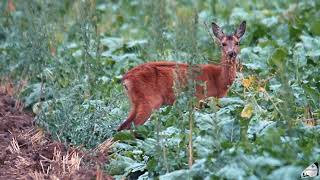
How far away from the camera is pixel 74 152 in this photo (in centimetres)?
801

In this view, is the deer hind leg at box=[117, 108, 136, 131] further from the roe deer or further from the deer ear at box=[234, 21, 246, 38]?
the deer ear at box=[234, 21, 246, 38]

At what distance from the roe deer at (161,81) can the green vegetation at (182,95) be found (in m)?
0.17

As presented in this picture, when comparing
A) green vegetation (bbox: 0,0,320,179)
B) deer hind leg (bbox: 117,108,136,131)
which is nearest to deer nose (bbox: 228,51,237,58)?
green vegetation (bbox: 0,0,320,179)

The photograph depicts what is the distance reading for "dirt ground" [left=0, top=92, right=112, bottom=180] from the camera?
7.41 metres

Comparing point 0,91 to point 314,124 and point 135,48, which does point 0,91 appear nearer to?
point 135,48

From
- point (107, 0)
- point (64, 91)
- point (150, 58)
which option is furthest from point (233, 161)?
point (107, 0)

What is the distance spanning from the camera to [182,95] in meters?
7.34

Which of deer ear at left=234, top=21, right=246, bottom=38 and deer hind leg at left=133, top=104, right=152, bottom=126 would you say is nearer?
deer hind leg at left=133, top=104, right=152, bottom=126

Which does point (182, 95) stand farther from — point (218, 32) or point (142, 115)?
point (218, 32)

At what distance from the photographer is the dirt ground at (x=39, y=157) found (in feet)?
24.3

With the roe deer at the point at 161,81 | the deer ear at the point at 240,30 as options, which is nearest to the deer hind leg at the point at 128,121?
the roe deer at the point at 161,81

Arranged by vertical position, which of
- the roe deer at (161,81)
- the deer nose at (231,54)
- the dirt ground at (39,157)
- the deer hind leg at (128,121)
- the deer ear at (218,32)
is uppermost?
the deer ear at (218,32)

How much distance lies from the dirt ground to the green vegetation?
0.17 metres

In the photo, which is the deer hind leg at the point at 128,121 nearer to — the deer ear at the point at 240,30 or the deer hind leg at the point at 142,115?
the deer hind leg at the point at 142,115
